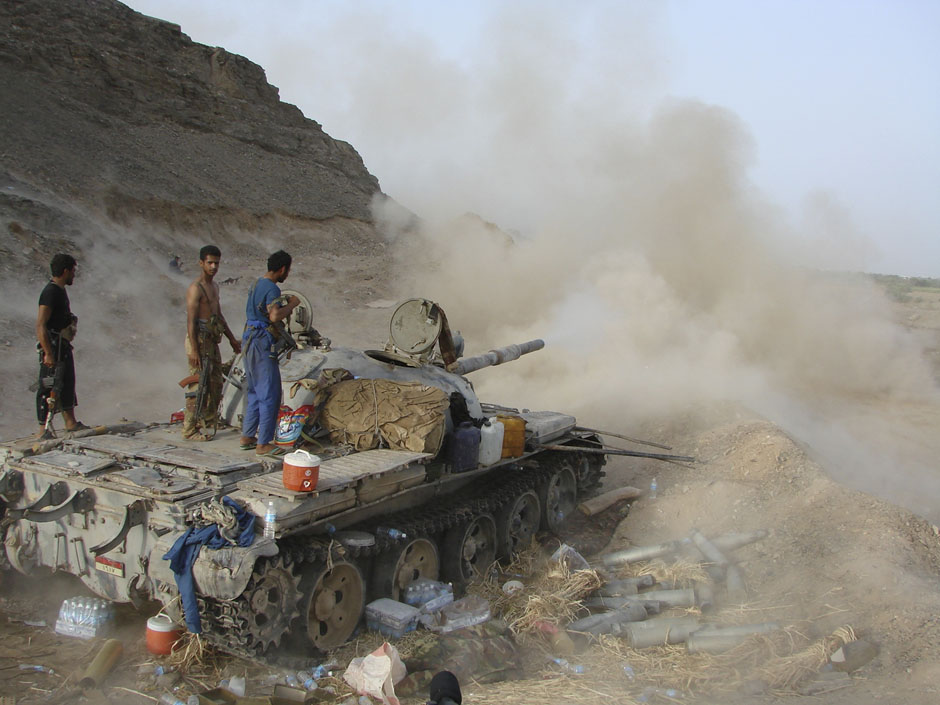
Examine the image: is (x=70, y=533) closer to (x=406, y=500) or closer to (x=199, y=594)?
(x=199, y=594)

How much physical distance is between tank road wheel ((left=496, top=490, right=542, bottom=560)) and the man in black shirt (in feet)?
13.2

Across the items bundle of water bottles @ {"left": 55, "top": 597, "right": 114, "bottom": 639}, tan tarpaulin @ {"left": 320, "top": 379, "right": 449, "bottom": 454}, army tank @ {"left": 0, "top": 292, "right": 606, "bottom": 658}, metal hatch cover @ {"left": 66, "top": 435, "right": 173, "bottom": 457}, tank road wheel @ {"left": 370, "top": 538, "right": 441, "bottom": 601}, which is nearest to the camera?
army tank @ {"left": 0, "top": 292, "right": 606, "bottom": 658}

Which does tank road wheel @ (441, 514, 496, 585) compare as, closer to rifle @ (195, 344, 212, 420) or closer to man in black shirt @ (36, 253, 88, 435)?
rifle @ (195, 344, 212, 420)

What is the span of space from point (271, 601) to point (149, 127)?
2495cm

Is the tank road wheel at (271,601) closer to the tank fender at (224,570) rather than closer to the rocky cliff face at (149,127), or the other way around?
the tank fender at (224,570)

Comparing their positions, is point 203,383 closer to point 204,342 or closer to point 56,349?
point 204,342

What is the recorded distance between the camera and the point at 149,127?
26.4 m

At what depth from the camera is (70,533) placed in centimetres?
569

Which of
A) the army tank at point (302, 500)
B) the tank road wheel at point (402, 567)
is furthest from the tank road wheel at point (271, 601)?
the tank road wheel at point (402, 567)

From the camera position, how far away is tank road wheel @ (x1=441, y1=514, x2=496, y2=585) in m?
7.18

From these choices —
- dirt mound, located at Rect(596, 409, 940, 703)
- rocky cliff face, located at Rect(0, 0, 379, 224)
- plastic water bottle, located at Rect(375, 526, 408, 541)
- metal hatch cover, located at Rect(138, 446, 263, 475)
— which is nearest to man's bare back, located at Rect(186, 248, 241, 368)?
metal hatch cover, located at Rect(138, 446, 263, 475)

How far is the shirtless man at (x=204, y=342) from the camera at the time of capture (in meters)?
6.66

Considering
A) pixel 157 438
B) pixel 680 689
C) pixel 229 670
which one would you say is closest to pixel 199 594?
pixel 229 670

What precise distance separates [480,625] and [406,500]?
1.22 meters
